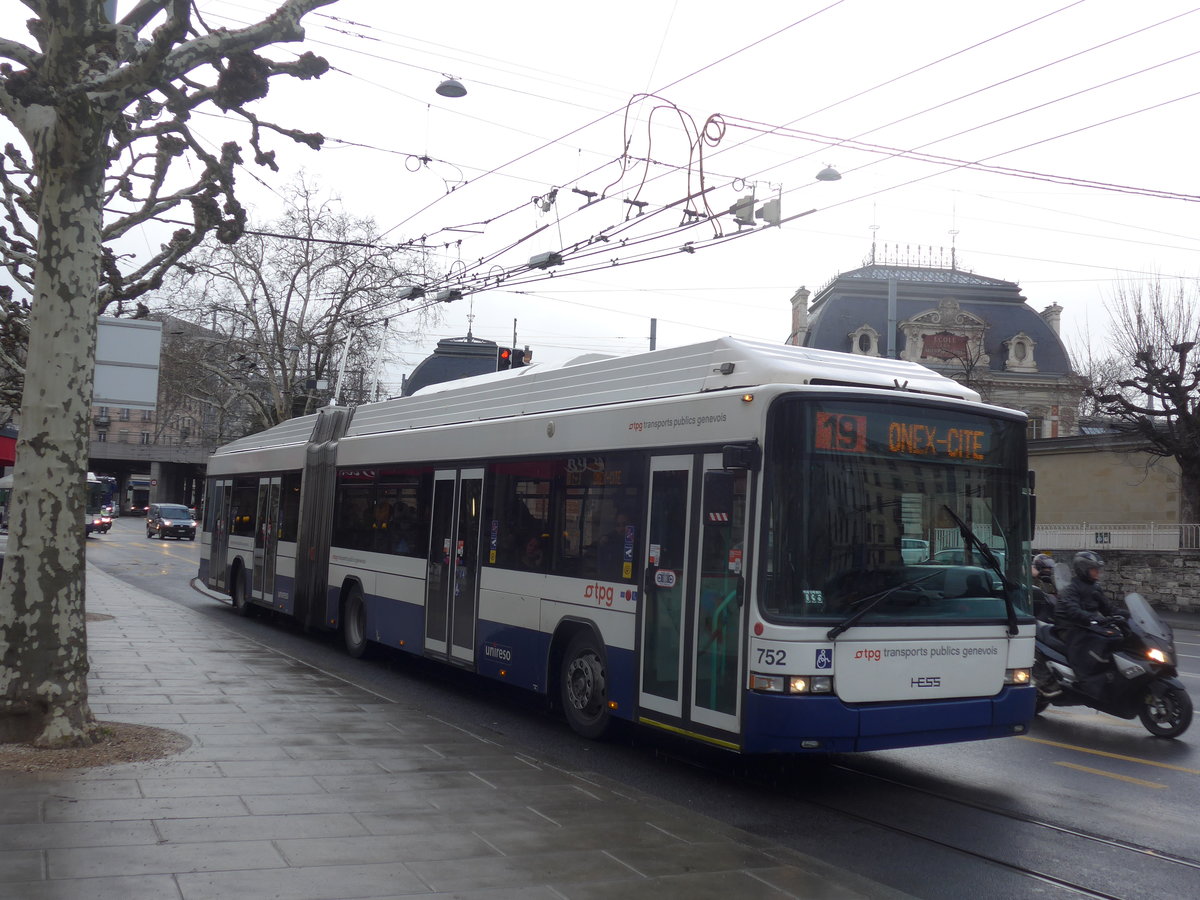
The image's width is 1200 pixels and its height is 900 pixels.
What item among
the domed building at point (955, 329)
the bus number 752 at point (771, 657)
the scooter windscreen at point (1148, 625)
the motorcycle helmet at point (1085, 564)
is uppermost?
the domed building at point (955, 329)

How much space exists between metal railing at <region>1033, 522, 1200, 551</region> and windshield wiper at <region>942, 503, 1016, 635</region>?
24.9 m

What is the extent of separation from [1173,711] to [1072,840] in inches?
160

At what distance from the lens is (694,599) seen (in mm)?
8094

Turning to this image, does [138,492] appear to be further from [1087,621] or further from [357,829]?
[357,829]

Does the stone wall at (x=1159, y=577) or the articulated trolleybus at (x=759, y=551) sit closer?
the articulated trolleybus at (x=759, y=551)

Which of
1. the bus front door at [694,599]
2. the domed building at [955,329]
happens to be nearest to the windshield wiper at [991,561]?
the bus front door at [694,599]

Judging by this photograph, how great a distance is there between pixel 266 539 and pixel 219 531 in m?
3.16

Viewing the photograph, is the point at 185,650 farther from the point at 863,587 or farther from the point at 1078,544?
the point at 1078,544

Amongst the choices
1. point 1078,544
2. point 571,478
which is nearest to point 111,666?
point 571,478

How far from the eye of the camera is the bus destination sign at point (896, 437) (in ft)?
25.2

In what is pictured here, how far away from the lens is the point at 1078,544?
3288 centimetres

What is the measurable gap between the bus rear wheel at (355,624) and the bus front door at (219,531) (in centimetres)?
641

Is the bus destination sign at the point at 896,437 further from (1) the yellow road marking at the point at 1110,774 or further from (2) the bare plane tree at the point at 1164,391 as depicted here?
(2) the bare plane tree at the point at 1164,391

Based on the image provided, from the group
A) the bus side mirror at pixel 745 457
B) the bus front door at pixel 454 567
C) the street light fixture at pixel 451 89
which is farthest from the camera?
the street light fixture at pixel 451 89
